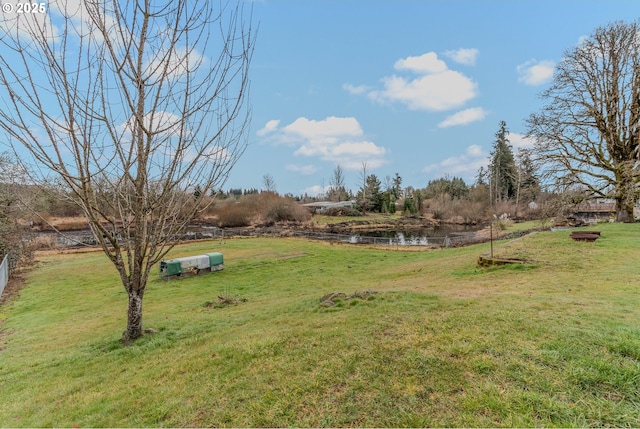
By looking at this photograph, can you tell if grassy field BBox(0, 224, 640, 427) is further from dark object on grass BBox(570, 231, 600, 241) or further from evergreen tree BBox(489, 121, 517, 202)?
evergreen tree BBox(489, 121, 517, 202)

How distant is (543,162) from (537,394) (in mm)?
15864

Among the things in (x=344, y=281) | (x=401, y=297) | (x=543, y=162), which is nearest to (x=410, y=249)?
(x=543, y=162)

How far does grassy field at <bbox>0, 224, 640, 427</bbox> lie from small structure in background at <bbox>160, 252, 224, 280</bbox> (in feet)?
16.3

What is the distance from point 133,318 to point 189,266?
8.01 metres

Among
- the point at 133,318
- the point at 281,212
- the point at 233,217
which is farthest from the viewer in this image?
the point at 281,212

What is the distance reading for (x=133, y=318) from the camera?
534cm

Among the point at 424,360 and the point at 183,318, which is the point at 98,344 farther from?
the point at 424,360

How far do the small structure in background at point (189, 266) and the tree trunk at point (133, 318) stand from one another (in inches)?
297

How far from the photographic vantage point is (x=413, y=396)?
99.3 inches

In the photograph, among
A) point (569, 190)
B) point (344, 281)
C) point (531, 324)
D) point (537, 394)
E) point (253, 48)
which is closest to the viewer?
point (537, 394)

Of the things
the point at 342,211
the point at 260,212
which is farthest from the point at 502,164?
the point at 260,212

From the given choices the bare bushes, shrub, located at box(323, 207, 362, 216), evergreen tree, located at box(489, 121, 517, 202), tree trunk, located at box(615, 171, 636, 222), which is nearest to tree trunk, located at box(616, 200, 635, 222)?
tree trunk, located at box(615, 171, 636, 222)

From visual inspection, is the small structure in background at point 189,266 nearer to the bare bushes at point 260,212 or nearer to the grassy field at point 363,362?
the grassy field at point 363,362

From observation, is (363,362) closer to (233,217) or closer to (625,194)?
(625,194)
